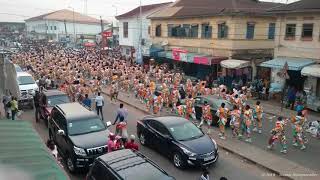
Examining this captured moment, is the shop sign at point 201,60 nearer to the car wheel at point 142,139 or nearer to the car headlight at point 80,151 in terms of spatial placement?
the car wheel at point 142,139

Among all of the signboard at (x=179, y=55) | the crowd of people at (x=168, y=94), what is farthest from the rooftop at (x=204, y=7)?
the crowd of people at (x=168, y=94)

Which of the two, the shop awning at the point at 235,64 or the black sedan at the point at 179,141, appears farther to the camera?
the shop awning at the point at 235,64

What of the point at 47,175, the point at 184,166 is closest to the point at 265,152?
the point at 184,166

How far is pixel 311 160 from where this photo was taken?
13.3 metres

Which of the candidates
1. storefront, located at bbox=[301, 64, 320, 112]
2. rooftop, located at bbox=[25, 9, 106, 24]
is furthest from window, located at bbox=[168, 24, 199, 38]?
rooftop, located at bbox=[25, 9, 106, 24]

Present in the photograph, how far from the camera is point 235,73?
1133 inches

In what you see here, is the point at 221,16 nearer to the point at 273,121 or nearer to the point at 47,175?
the point at 273,121

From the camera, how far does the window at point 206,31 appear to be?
104ft

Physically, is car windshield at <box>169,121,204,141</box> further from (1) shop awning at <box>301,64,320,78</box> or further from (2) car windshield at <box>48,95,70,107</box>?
(1) shop awning at <box>301,64,320,78</box>

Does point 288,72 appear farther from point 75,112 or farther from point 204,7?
point 204,7

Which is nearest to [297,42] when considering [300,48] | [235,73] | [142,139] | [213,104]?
[300,48]

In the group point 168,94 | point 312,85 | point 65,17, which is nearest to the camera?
point 168,94

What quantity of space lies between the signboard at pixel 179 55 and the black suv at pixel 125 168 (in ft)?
82.2

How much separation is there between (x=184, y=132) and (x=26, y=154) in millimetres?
6826
